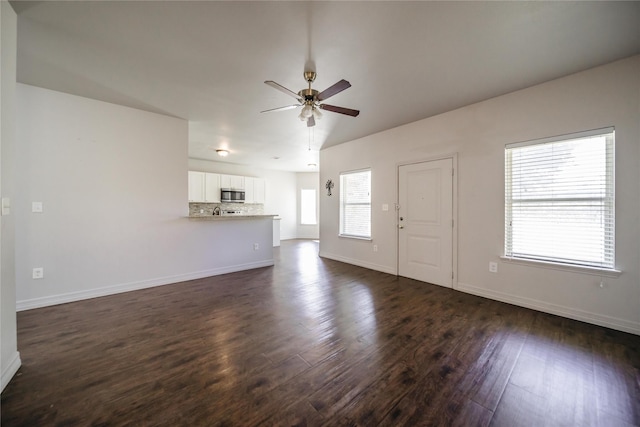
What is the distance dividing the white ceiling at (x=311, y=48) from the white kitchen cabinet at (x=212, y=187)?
346 cm

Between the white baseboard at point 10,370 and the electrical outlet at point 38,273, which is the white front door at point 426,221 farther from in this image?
the electrical outlet at point 38,273

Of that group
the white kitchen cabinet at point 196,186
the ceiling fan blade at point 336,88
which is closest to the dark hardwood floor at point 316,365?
the ceiling fan blade at point 336,88

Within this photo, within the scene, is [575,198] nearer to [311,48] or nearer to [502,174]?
[502,174]

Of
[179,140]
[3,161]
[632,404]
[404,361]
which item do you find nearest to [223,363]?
[404,361]

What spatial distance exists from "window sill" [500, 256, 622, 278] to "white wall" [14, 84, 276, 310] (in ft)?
15.1

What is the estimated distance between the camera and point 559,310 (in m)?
2.62

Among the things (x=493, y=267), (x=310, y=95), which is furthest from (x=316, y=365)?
(x=493, y=267)

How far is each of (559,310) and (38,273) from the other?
6111 mm

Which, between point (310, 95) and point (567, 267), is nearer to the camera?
point (310, 95)

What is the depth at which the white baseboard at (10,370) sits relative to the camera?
1.54 metres

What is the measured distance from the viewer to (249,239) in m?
4.62

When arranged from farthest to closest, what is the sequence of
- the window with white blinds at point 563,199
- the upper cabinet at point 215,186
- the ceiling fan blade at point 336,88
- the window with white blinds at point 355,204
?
the upper cabinet at point 215,186 < the window with white blinds at point 355,204 < the window with white blinds at point 563,199 < the ceiling fan blade at point 336,88

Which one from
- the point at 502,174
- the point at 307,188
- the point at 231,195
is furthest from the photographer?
the point at 307,188

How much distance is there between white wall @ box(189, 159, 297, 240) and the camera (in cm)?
793
